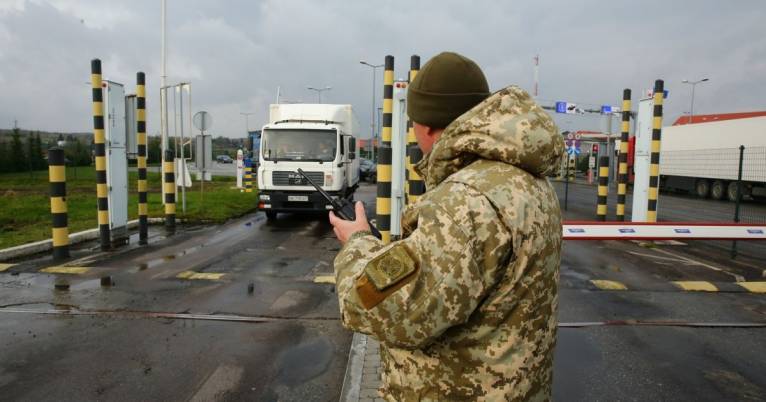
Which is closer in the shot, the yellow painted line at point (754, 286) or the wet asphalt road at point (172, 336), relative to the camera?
the wet asphalt road at point (172, 336)

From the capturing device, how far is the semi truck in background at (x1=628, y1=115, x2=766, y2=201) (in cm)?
2025

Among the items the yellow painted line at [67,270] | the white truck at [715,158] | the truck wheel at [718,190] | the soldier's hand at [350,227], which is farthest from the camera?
the truck wheel at [718,190]

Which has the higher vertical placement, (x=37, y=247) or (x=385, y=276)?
(x=385, y=276)

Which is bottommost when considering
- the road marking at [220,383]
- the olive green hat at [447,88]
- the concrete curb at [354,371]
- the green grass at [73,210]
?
the road marking at [220,383]

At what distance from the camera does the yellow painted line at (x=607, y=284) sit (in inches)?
263

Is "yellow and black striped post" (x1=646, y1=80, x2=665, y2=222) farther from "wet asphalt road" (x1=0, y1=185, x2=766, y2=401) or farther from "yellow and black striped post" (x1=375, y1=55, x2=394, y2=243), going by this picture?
"yellow and black striped post" (x1=375, y1=55, x2=394, y2=243)

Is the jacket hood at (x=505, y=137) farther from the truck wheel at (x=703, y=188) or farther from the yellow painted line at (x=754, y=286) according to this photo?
the truck wheel at (x=703, y=188)

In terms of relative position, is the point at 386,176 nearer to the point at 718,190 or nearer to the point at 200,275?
the point at 200,275

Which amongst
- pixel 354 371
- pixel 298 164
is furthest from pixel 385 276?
pixel 298 164

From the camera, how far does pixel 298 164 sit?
512 inches

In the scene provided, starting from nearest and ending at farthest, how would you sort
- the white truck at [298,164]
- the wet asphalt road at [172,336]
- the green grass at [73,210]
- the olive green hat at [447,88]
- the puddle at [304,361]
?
the olive green hat at [447,88] < the wet asphalt road at [172,336] < the puddle at [304,361] < the green grass at [73,210] < the white truck at [298,164]

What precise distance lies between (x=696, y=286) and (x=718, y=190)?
19.3 metres

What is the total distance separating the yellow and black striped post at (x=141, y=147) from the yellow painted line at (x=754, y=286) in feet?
30.5

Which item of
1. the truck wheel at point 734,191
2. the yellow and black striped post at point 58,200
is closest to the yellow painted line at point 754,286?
the yellow and black striped post at point 58,200
